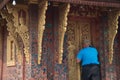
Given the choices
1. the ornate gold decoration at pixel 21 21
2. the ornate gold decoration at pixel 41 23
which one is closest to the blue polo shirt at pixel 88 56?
the ornate gold decoration at pixel 41 23

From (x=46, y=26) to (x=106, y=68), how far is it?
2.11 meters

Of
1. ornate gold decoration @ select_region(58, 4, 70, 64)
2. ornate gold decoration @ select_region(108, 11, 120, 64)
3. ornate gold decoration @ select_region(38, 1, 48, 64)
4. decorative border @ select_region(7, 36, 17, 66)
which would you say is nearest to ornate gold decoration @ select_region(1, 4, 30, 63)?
ornate gold decoration @ select_region(38, 1, 48, 64)

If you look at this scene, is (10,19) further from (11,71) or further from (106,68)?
(106,68)

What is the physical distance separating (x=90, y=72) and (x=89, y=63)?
9.9 inches

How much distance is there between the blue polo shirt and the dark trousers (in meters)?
0.11

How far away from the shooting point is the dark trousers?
917 cm

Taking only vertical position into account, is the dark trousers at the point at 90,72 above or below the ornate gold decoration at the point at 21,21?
below

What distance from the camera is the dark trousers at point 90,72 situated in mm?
9172

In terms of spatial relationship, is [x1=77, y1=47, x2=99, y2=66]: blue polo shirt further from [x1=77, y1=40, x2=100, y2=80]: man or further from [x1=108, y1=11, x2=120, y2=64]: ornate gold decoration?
[x1=108, y1=11, x2=120, y2=64]: ornate gold decoration

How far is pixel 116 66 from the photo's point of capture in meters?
9.81

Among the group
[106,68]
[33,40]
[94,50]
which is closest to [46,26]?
[33,40]

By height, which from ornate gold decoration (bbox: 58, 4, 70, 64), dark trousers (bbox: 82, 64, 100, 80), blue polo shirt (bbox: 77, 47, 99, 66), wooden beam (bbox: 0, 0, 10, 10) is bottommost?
dark trousers (bbox: 82, 64, 100, 80)

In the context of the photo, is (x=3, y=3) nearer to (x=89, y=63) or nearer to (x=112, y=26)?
(x=89, y=63)

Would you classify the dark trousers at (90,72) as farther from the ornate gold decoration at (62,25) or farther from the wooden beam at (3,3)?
the wooden beam at (3,3)
